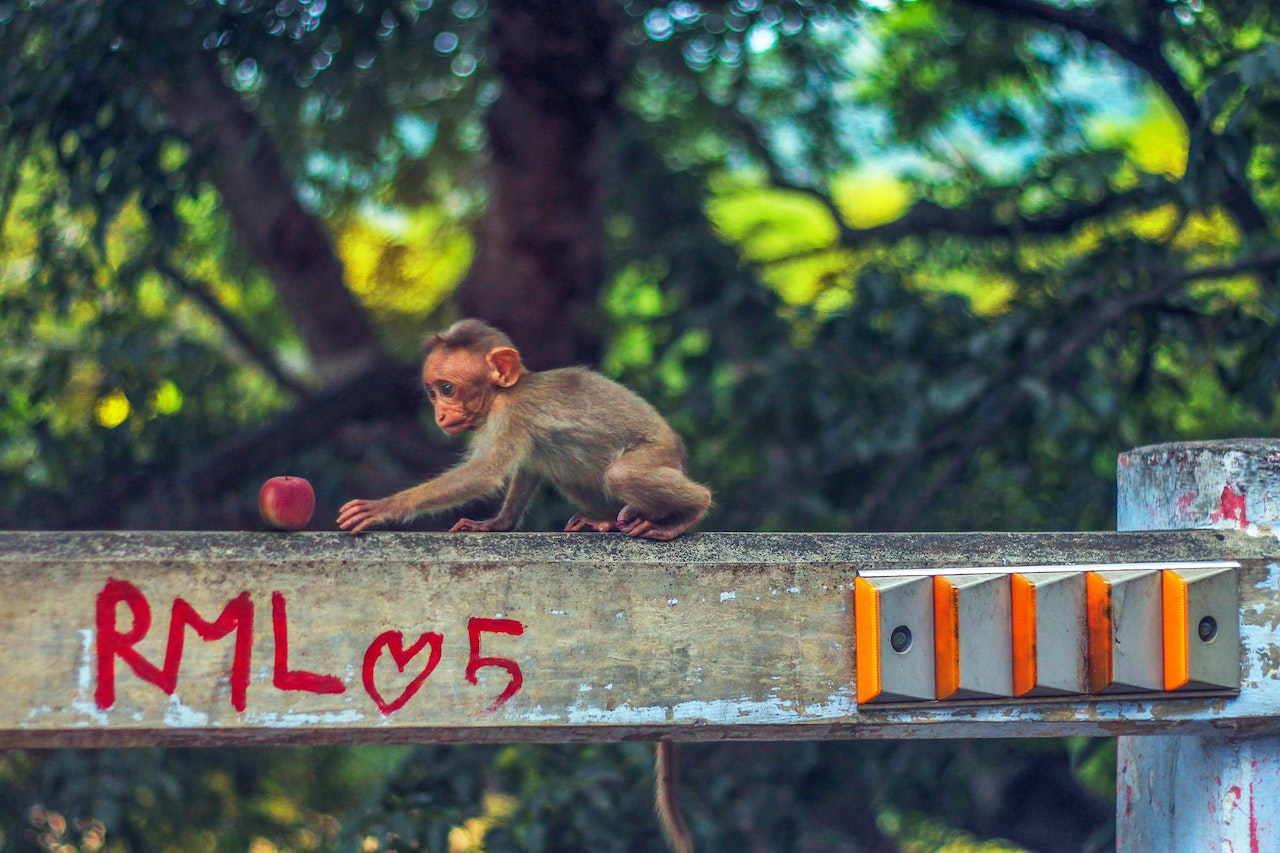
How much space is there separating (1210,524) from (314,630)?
1573mm

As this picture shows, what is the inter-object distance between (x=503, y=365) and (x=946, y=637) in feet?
4.83

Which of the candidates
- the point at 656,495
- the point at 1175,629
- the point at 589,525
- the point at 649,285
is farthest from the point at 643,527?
the point at 649,285

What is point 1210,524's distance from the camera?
234 centimetres

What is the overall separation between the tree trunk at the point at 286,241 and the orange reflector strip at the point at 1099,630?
4.85 meters

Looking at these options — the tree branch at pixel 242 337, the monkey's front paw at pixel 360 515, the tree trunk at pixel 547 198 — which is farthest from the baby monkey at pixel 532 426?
the tree branch at pixel 242 337

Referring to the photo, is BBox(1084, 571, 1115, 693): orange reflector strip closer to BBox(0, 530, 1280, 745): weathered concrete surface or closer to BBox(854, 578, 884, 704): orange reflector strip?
BBox(0, 530, 1280, 745): weathered concrete surface

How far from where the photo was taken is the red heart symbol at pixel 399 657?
197 cm

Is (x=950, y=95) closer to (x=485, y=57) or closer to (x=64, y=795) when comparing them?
(x=485, y=57)

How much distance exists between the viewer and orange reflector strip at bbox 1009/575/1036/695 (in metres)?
2.11

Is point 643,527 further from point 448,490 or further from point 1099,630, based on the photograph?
point 1099,630

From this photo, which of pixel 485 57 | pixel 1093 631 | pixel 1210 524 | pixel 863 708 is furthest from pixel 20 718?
pixel 485 57

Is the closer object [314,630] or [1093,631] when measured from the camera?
[314,630]

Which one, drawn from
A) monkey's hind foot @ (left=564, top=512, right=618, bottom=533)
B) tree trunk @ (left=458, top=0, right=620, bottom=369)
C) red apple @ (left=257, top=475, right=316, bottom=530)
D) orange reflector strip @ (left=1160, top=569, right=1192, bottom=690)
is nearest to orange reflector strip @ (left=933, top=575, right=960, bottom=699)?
orange reflector strip @ (left=1160, top=569, right=1192, bottom=690)

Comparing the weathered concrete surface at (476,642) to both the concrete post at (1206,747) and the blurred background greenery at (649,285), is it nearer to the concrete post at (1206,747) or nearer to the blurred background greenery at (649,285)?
the concrete post at (1206,747)
